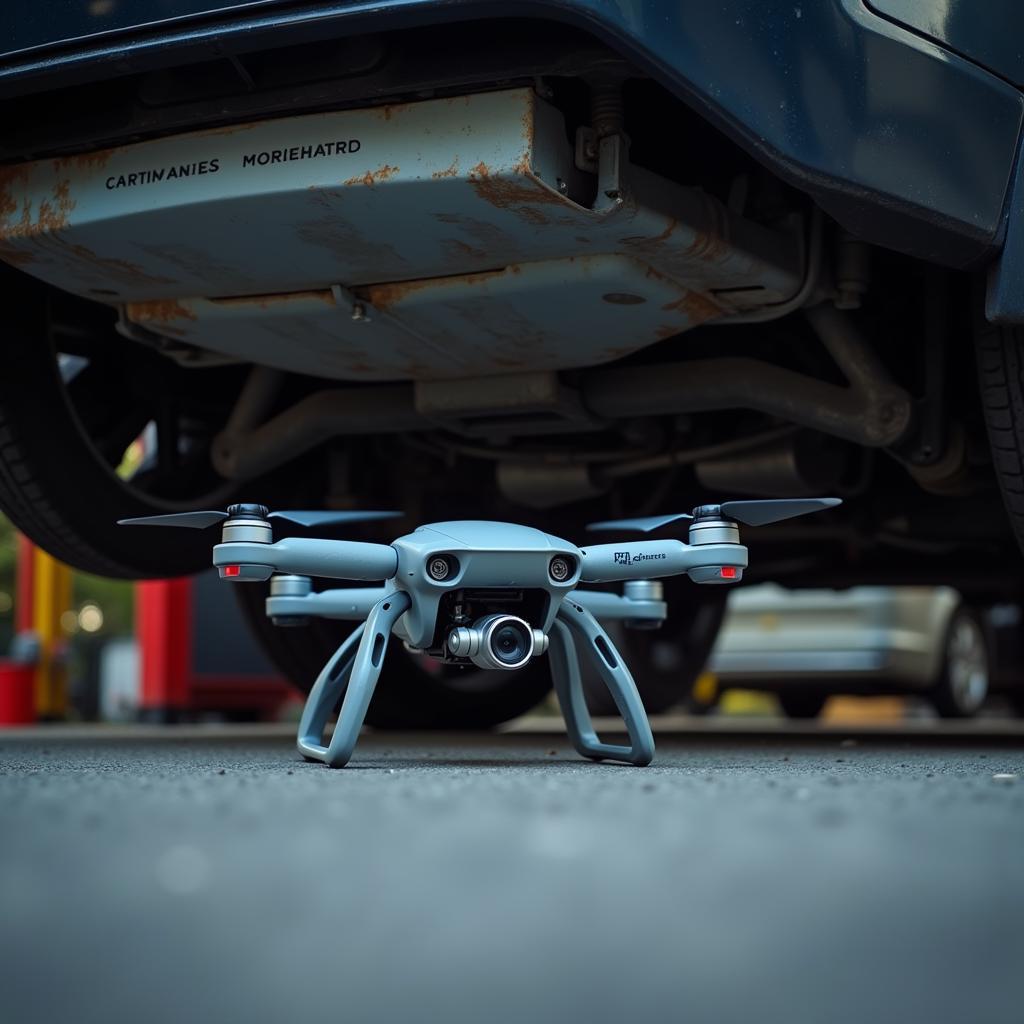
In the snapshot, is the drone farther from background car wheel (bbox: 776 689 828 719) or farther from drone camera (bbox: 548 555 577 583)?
background car wheel (bbox: 776 689 828 719)

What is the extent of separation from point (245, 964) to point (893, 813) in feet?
2.11

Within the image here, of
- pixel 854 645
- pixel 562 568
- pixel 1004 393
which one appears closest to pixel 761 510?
pixel 562 568

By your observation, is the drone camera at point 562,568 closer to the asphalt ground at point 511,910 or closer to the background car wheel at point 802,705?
the asphalt ground at point 511,910

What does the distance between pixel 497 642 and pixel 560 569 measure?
0.52 ft

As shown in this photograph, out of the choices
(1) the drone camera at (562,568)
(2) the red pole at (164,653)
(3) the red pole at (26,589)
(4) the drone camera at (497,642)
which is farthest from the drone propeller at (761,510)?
(3) the red pole at (26,589)

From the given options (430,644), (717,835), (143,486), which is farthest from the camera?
(143,486)

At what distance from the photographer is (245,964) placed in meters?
0.87

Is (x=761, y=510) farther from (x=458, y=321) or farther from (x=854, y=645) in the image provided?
(x=854, y=645)

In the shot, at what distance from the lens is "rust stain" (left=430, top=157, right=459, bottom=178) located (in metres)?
2.28

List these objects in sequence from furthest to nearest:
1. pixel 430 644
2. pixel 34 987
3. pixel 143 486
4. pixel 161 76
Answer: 1. pixel 143 486
2. pixel 161 76
3. pixel 430 644
4. pixel 34 987

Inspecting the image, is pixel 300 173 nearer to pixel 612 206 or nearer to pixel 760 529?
pixel 612 206

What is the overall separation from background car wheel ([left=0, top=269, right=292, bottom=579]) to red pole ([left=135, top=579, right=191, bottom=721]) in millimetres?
4764

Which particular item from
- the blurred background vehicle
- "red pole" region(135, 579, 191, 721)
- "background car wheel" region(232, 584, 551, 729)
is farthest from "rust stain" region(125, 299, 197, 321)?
"red pole" region(135, 579, 191, 721)

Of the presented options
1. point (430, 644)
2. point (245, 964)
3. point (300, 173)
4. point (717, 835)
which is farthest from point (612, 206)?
point (245, 964)
